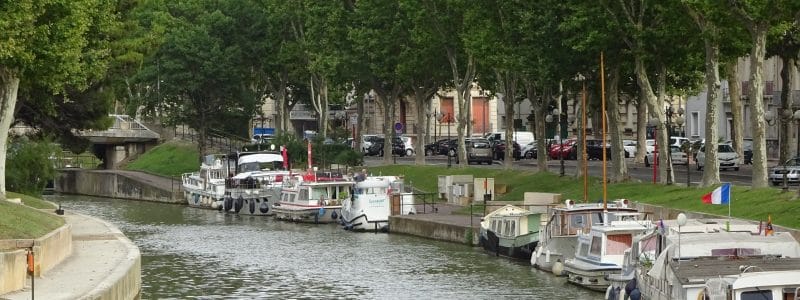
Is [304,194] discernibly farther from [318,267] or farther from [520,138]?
[520,138]

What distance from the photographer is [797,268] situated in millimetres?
31844

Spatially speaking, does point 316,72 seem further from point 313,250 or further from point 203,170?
point 313,250

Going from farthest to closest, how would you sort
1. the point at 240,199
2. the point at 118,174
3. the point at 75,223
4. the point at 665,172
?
the point at 118,174 → the point at 240,199 → the point at 665,172 → the point at 75,223

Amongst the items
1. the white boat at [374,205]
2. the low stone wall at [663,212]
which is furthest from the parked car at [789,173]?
the low stone wall at [663,212]

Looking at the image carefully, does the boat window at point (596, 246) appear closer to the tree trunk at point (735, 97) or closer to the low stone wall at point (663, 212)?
the low stone wall at point (663, 212)

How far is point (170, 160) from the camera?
120938 mm

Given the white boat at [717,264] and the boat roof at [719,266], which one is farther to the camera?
the boat roof at [719,266]

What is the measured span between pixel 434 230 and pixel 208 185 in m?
34.3

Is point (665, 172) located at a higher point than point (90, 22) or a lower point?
lower

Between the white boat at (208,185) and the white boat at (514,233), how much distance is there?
39449 millimetres

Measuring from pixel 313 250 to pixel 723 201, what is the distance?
2320 centimetres

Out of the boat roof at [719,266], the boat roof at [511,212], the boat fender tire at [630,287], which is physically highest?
the boat roof at [511,212]

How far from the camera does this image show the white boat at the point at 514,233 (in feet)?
178

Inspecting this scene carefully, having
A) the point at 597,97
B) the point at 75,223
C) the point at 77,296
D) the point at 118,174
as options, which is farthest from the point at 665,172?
the point at 118,174
